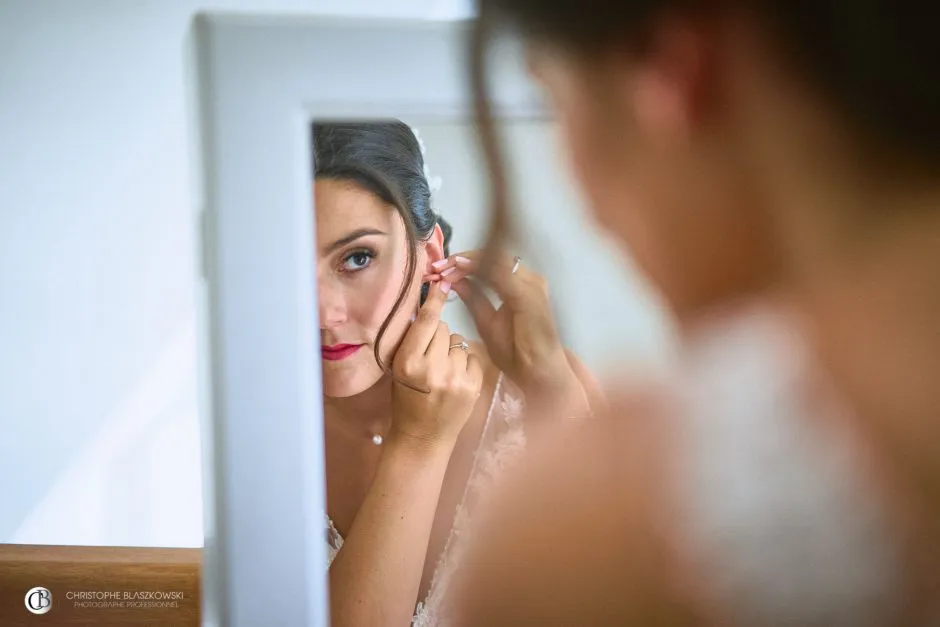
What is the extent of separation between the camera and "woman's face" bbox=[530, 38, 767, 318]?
886mm

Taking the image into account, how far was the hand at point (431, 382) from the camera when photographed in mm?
840

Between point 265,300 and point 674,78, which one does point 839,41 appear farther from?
point 265,300

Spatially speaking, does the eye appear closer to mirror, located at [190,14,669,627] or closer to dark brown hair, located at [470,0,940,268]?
mirror, located at [190,14,669,627]

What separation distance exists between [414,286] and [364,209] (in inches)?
3.7

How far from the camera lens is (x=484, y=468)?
84 centimetres

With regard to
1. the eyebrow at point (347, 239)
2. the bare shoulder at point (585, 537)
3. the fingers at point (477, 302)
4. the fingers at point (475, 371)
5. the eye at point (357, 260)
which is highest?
the eyebrow at point (347, 239)

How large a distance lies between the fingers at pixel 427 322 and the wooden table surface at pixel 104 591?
318mm

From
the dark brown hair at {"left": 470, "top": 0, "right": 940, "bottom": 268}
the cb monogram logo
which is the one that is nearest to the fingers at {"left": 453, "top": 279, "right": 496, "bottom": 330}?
the dark brown hair at {"left": 470, "top": 0, "right": 940, "bottom": 268}

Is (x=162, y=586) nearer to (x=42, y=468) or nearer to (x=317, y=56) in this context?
(x=42, y=468)

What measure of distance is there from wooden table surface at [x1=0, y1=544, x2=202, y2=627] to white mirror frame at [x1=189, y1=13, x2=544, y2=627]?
0.14ft

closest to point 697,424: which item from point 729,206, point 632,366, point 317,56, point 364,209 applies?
Answer: point 632,366

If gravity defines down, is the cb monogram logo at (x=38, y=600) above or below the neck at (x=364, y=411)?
below
